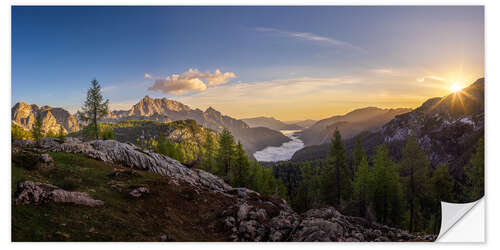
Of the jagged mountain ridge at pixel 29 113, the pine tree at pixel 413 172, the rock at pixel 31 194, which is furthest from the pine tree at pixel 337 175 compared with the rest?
the jagged mountain ridge at pixel 29 113

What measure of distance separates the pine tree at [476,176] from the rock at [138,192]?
17.8m

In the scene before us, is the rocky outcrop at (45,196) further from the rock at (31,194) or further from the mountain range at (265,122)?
the mountain range at (265,122)

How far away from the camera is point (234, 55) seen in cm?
1407

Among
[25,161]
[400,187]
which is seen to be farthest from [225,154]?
[400,187]

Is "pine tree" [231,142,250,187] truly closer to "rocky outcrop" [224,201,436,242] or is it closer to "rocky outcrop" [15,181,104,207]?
"rocky outcrop" [224,201,436,242]

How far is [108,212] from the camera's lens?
8.88 meters

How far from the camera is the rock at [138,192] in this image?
1091 centimetres

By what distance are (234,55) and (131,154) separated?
1267 centimetres

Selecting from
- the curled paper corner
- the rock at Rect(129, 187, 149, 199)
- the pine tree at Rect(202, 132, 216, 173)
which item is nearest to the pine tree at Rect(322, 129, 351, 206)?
the curled paper corner

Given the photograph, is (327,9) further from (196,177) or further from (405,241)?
(196,177)

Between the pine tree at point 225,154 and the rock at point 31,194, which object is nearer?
the rock at point 31,194

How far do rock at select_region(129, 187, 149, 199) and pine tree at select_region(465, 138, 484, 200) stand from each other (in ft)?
58.5
